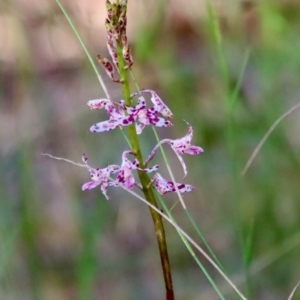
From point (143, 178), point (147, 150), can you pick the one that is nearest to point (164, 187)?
point (143, 178)

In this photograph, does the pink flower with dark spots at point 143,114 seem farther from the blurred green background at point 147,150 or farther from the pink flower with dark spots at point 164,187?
the blurred green background at point 147,150

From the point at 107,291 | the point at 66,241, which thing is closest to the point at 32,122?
the point at 66,241

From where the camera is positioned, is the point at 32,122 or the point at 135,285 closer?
the point at 135,285


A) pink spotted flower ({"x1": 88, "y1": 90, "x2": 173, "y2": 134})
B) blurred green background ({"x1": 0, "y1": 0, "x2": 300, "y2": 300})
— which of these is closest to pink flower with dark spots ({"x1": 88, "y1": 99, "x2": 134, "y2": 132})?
pink spotted flower ({"x1": 88, "y1": 90, "x2": 173, "y2": 134})

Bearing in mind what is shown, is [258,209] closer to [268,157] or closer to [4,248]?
[268,157]

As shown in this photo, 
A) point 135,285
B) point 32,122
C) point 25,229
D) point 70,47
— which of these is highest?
point 70,47

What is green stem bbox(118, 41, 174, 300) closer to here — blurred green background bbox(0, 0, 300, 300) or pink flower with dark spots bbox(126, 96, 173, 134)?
pink flower with dark spots bbox(126, 96, 173, 134)

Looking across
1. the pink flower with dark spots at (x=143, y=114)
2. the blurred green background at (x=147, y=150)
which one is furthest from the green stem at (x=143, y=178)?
the blurred green background at (x=147, y=150)

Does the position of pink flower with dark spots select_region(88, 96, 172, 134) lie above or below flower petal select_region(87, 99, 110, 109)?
below
